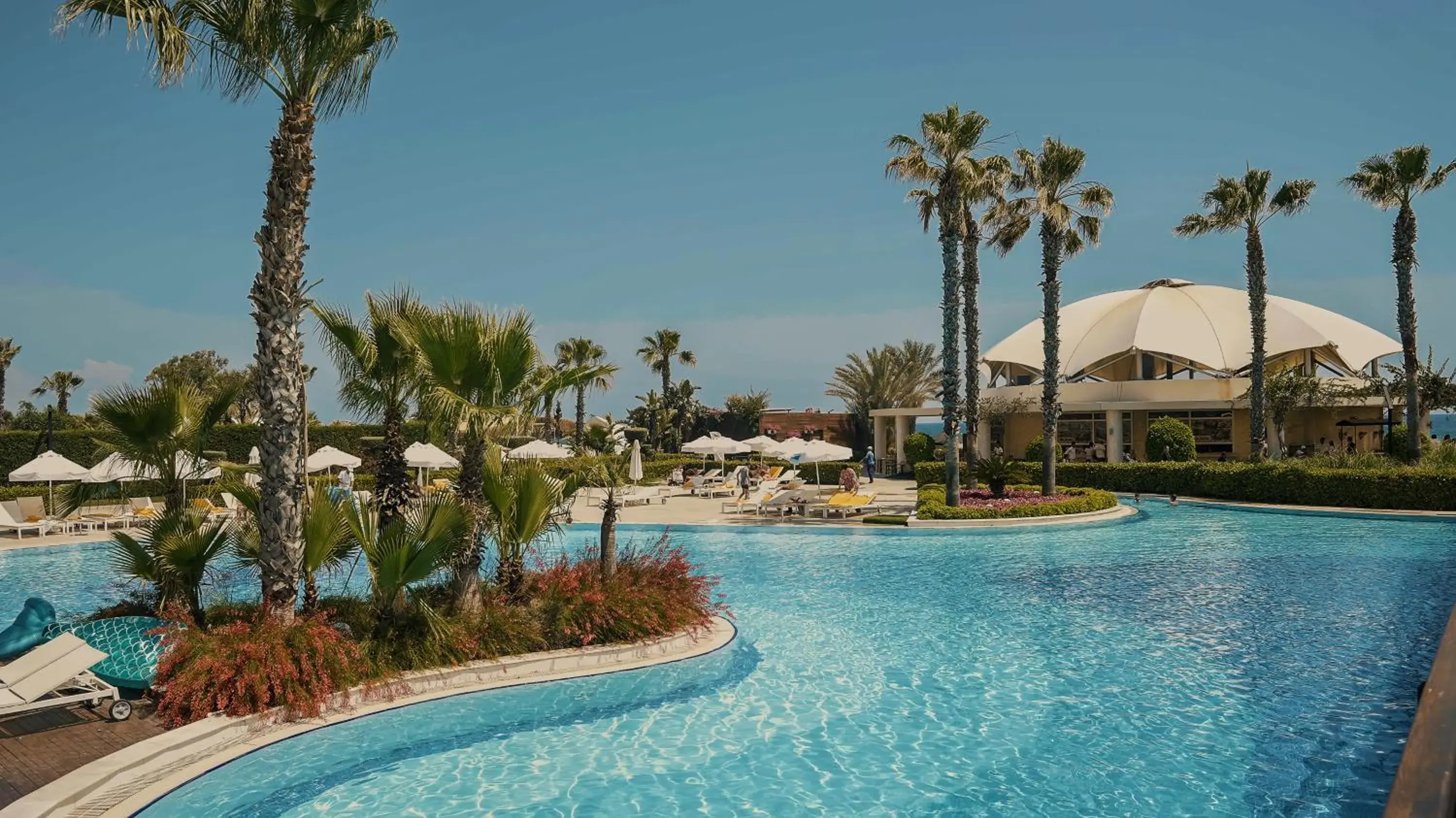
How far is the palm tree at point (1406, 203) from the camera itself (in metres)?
26.6

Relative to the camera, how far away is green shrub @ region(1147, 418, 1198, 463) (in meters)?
31.5

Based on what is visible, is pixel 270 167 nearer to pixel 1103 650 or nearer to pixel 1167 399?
pixel 1103 650

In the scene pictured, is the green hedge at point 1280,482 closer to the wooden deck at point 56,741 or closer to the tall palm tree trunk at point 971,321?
the tall palm tree trunk at point 971,321

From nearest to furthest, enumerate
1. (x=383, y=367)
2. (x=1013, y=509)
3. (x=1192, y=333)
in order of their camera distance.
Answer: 1. (x=383, y=367)
2. (x=1013, y=509)
3. (x=1192, y=333)

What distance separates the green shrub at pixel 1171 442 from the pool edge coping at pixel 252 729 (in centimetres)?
2563

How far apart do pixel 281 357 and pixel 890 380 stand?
156 feet

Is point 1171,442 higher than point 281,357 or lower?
lower

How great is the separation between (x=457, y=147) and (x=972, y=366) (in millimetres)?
15655

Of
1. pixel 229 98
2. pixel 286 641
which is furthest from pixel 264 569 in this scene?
pixel 229 98

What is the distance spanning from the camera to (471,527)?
30.0ft

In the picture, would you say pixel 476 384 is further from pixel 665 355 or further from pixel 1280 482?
pixel 665 355

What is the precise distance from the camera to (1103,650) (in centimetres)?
1055

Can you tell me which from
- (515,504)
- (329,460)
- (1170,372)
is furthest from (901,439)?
(515,504)

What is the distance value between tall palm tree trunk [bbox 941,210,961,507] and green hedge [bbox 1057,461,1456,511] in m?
9.25
